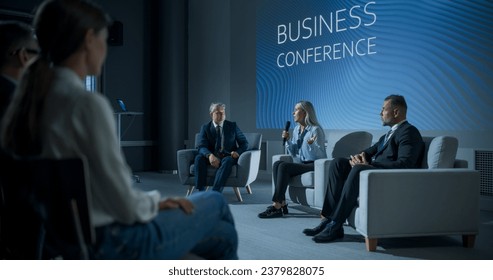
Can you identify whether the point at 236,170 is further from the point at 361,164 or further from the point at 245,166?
the point at 361,164

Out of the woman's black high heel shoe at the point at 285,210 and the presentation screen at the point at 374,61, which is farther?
the presentation screen at the point at 374,61

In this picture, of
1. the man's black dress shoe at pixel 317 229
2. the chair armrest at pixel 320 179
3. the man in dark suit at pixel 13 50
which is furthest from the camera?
the chair armrest at pixel 320 179

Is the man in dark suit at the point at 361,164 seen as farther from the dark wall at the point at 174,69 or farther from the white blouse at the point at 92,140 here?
the dark wall at the point at 174,69

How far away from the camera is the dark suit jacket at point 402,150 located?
3.46 metres

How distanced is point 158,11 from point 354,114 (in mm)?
4205

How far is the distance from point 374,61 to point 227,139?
2.00 meters

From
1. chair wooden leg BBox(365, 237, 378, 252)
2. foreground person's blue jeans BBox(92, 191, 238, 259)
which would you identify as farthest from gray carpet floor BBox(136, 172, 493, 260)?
foreground person's blue jeans BBox(92, 191, 238, 259)

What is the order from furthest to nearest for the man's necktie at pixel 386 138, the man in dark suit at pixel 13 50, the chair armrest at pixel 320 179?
the chair armrest at pixel 320 179, the man's necktie at pixel 386 138, the man in dark suit at pixel 13 50

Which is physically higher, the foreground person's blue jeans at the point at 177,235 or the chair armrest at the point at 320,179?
the foreground person's blue jeans at the point at 177,235

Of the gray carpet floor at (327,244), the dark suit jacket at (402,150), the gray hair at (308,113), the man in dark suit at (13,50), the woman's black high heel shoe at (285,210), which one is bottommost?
the gray carpet floor at (327,244)

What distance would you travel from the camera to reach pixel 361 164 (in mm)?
3449

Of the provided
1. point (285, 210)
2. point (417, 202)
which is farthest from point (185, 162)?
point (417, 202)

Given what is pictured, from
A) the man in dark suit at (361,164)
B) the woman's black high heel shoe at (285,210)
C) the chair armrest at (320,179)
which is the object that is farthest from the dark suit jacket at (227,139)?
the man in dark suit at (361,164)

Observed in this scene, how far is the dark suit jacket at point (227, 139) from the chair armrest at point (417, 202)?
94.3 inches
